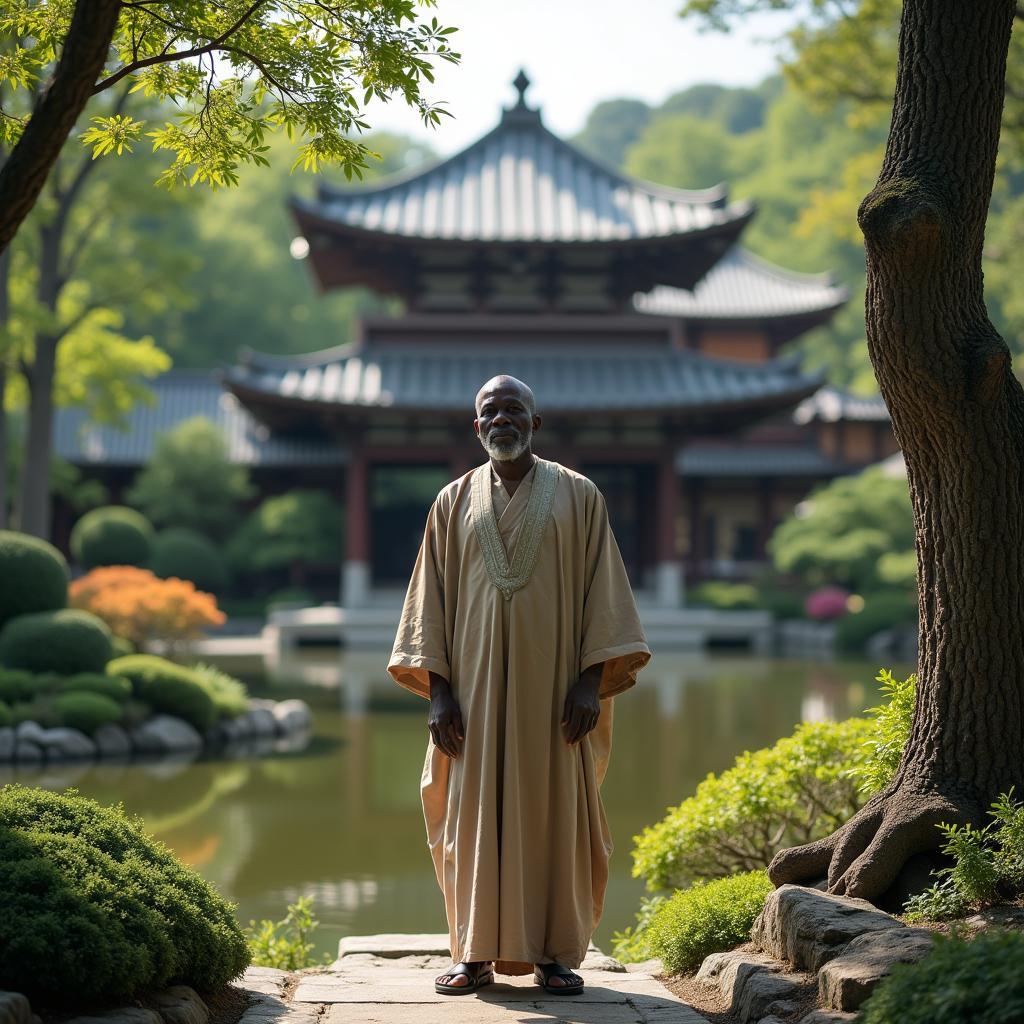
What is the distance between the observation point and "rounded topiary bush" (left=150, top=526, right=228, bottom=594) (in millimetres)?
24375

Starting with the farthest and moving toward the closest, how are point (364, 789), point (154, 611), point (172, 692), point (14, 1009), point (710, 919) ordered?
point (154, 611)
point (172, 692)
point (364, 789)
point (710, 919)
point (14, 1009)

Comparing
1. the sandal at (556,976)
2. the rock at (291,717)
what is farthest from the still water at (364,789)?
the sandal at (556,976)

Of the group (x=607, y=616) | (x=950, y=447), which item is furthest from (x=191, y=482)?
(x=950, y=447)

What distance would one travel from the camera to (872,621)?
20922 millimetres

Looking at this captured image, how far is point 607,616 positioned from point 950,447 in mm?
1190

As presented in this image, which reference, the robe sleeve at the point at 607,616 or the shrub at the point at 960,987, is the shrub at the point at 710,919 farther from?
the shrub at the point at 960,987

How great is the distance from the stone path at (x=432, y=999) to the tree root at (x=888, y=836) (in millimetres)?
634

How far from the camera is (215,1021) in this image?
3.75 m

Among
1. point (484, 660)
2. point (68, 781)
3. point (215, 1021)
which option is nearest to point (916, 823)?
point (484, 660)

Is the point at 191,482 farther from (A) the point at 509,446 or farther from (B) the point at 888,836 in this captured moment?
(B) the point at 888,836

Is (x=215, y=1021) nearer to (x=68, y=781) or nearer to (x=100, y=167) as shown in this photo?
(x=68, y=781)

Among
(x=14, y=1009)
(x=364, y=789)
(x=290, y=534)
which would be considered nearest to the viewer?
(x=14, y=1009)

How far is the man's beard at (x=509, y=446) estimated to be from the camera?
4199 mm

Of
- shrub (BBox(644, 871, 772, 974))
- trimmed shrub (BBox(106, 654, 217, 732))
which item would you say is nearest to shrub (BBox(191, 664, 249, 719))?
trimmed shrub (BBox(106, 654, 217, 732))
